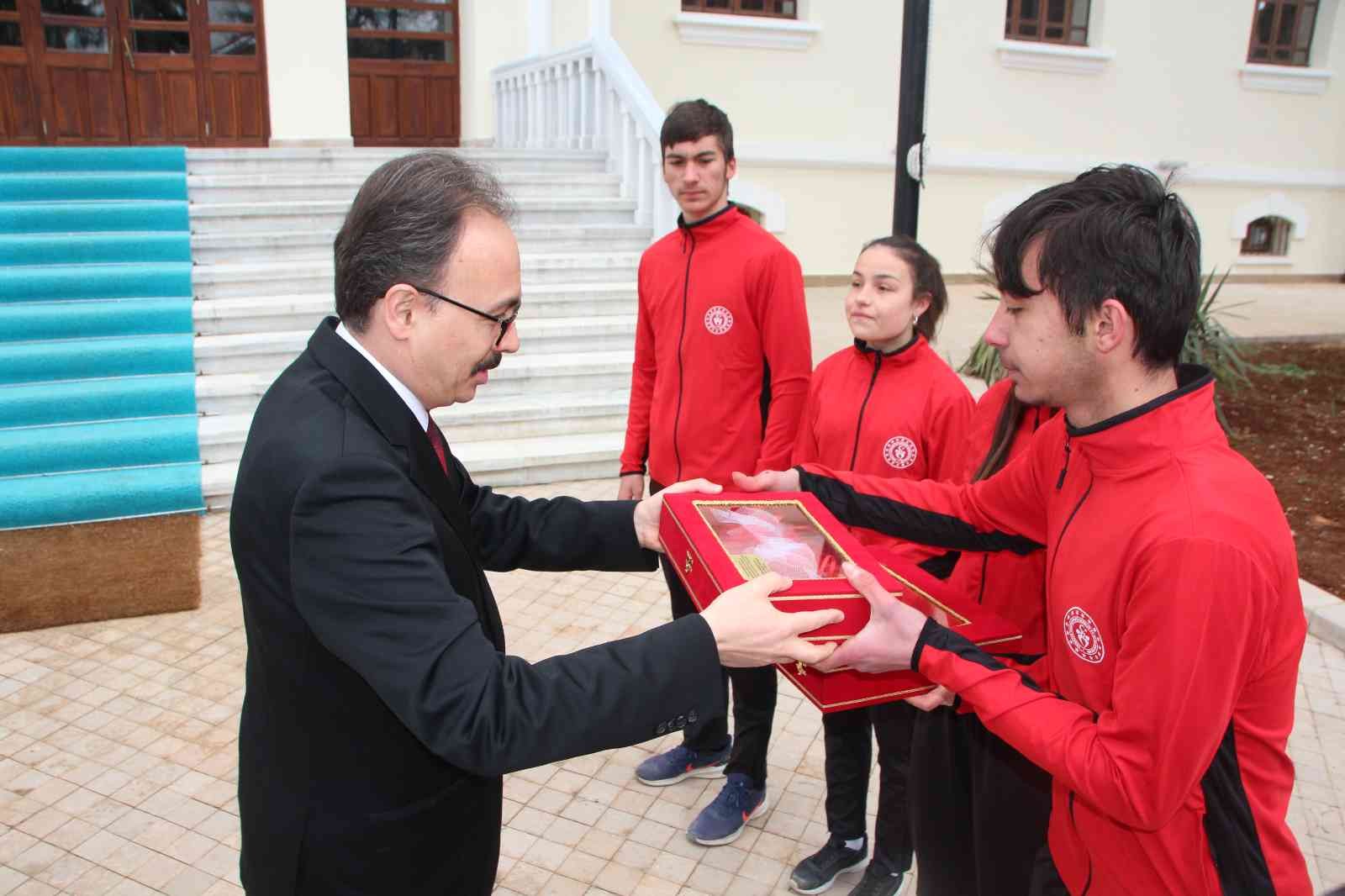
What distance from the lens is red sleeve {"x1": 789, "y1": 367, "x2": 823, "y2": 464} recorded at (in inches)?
138

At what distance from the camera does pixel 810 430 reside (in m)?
3.52

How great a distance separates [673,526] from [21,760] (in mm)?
3157

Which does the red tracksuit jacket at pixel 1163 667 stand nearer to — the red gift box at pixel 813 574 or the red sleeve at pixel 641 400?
the red gift box at pixel 813 574

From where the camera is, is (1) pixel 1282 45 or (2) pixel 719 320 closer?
(2) pixel 719 320

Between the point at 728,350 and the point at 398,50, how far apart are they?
11.1 meters

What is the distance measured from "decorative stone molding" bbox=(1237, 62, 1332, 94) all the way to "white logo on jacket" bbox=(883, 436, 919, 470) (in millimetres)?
15889

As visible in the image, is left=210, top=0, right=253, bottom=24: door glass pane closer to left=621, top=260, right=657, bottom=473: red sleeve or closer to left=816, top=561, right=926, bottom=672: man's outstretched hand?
left=621, top=260, right=657, bottom=473: red sleeve

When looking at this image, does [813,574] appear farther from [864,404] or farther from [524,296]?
[524,296]

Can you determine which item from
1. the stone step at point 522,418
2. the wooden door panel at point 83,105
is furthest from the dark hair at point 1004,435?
the wooden door panel at point 83,105

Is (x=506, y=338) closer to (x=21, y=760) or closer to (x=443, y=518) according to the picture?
(x=443, y=518)

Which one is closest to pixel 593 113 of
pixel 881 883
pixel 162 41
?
pixel 162 41

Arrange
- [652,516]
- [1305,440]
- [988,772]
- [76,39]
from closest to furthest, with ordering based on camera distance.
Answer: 1. [988,772]
2. [652,516]
3. [1305,440]
4. [76,39]

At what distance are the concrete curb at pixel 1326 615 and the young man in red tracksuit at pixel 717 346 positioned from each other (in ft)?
10.0

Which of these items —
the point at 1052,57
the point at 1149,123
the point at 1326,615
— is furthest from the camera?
the point at 1149,123
